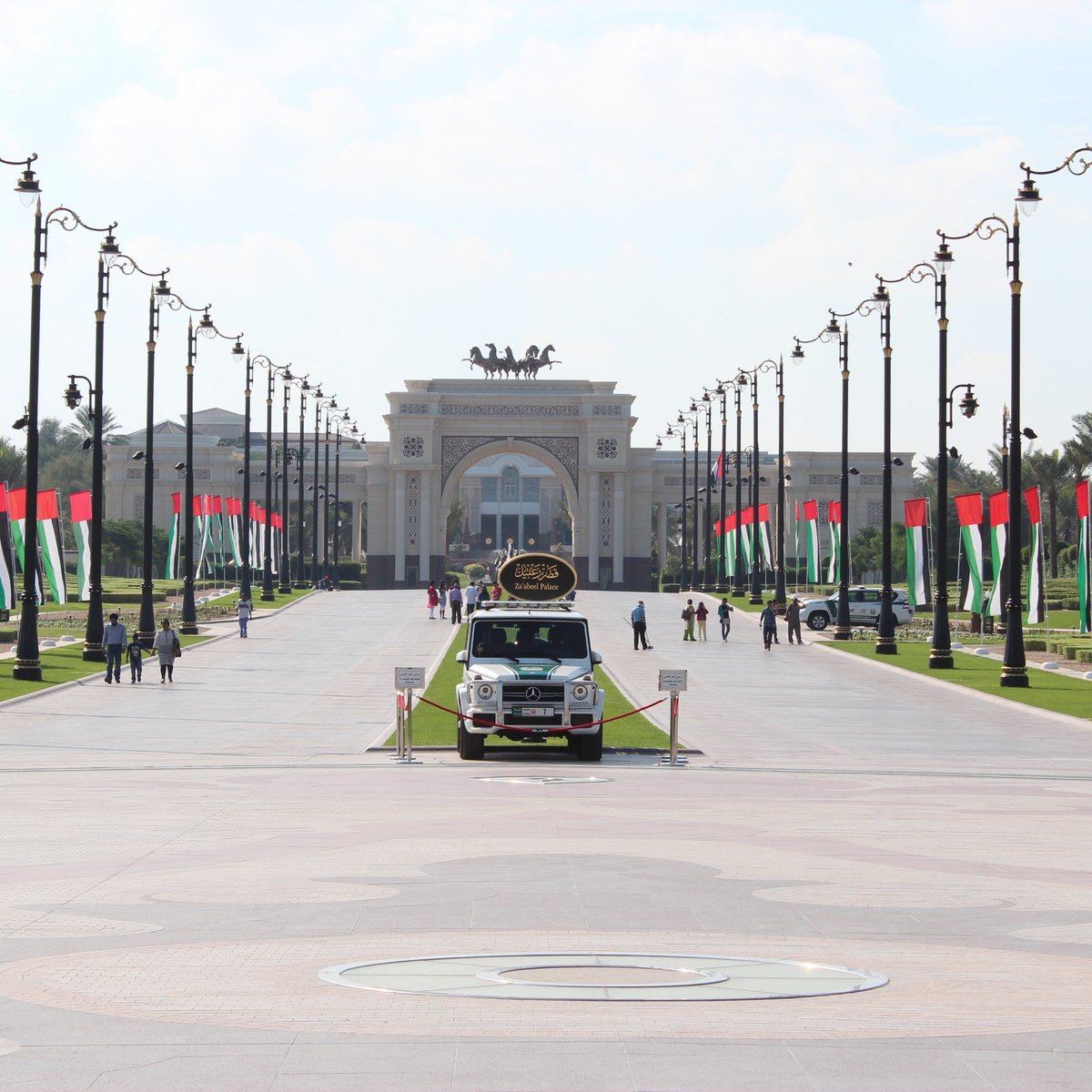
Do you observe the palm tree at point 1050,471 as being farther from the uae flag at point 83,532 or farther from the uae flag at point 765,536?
the uae flag at point 83,532

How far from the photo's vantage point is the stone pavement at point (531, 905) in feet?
24.2

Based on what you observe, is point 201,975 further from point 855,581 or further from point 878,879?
point 855,581

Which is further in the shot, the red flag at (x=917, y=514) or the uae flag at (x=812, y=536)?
the uae flag at (x=812, y=536)

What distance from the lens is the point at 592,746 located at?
75.6 ft

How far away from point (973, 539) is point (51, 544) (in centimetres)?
2516

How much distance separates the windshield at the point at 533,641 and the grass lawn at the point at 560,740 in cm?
155

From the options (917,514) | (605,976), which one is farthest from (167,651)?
(605,976)

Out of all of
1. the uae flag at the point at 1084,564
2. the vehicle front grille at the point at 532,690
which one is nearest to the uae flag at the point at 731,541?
the uae flag at the point at 1084,564

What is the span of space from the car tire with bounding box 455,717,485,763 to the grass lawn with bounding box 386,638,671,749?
5.21 feet

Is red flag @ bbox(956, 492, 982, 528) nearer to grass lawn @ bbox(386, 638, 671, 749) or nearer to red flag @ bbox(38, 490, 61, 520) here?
grass lawn @ bbox(386, 638, 671, 749)

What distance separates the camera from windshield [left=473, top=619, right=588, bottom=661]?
78.3 ft

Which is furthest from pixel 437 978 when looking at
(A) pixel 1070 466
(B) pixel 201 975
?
(A) pixel 1070 466

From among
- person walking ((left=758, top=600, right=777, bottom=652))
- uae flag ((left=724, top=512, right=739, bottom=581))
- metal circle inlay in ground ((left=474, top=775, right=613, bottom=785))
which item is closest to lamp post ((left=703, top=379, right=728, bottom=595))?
uae flag ((left=724, top=512, right=739, bottom=581))

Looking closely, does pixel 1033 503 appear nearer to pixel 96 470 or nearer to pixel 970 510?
pixel 970 510
